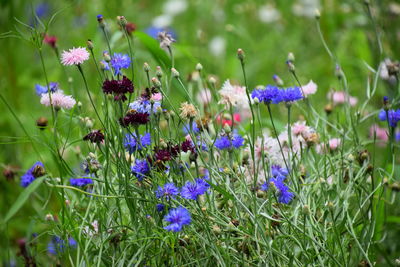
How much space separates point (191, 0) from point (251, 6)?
42cm

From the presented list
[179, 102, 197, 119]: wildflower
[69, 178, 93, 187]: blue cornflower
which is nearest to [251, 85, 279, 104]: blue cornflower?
[179, 102, 197, 119]: wildflower

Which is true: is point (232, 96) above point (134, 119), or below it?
above

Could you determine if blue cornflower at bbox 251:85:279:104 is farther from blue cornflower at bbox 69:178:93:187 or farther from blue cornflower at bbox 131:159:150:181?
blue cornflower at bbox 69:178:93:187

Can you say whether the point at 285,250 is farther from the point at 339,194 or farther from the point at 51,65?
the point at 51,65

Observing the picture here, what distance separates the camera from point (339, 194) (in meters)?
1.14

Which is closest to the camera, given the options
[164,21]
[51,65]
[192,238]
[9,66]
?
[192,238]

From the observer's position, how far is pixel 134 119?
1049 millimetres

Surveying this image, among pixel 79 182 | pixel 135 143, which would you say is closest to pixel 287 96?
pixel 135 143

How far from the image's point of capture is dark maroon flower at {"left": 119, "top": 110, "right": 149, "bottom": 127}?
3.44 ft

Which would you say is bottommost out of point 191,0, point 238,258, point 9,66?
point 238,258

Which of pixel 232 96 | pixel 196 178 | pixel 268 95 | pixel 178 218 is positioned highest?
pixel 232 96

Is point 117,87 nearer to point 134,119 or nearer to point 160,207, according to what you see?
point 134,119

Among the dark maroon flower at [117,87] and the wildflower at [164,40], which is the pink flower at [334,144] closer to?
the wildflower at [164,40]

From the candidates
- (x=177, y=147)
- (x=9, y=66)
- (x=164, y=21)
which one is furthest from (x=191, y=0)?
(x=177, y=147)
